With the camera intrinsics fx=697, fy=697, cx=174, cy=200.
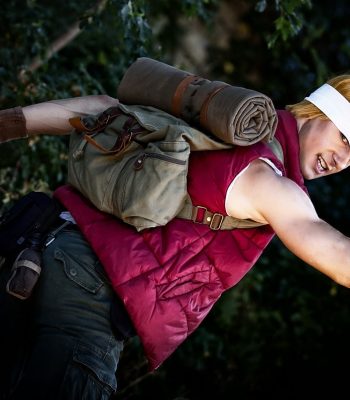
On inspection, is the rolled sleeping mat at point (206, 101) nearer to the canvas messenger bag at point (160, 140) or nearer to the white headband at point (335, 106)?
the canvas messenger bag at point (160, 140)

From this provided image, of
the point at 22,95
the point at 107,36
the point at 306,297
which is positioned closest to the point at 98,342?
the point at 22,95

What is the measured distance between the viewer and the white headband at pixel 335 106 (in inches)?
86.4

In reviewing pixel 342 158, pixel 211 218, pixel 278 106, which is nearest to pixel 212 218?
pixel 211 218

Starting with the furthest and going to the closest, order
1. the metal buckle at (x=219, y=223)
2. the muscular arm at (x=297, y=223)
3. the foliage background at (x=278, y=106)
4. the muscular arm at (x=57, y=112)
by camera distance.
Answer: the foliage background at (x=278, y=106) → the muscular arm at (x=57, y=112) → the metal buckle at (x=219, y=223) → the muscular arm at (x=297, y=223)

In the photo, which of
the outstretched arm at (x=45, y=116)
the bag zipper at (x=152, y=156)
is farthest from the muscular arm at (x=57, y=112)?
the bag zipper at (x=152, y=156)

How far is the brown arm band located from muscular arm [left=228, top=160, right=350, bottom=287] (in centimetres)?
82

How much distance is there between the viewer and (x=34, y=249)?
80.7 inches

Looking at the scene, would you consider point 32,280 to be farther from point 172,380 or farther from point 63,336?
point 172,380

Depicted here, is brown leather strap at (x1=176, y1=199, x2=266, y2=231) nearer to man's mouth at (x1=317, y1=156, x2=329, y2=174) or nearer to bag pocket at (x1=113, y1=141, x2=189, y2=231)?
bag pocket at (x1=113, y1=141, x2=189, y2=231)

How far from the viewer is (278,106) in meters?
6.32

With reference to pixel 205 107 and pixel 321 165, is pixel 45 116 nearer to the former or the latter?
pixel 205 107

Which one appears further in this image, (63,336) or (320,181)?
(320,181)

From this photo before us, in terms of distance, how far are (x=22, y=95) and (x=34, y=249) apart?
5.35 feet

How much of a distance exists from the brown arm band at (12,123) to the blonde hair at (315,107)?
2.93 ft
